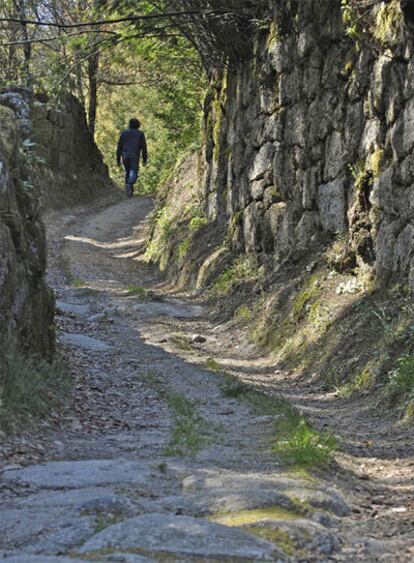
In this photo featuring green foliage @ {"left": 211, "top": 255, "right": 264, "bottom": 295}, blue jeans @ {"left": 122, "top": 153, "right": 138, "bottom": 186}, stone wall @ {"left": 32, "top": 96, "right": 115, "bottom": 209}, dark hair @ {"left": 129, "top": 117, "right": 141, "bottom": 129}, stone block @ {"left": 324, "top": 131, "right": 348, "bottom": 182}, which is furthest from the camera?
stone wall @ {"left": 32, "top": 96, "right": 115, "bottom": 209}

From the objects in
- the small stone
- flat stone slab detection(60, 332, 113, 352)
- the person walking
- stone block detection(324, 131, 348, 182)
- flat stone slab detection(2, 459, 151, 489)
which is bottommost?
the small stone

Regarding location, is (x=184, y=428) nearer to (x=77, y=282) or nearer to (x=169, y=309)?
(x=169, y=309)

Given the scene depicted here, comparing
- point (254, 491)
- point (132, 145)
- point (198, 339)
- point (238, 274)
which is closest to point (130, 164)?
point (132, 145)

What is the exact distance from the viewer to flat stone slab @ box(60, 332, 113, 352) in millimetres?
10430

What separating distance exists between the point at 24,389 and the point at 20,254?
167 cm

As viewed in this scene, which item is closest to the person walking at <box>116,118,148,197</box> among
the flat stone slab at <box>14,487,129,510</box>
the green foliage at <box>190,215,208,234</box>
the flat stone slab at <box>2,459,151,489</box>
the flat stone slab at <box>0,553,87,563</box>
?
the green foliage at <box>190,215,208,234</box>

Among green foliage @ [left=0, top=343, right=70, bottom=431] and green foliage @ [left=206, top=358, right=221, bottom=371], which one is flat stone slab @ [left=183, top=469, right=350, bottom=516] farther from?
green foliage @ [left=206, top=358, right=221, bottom=371]

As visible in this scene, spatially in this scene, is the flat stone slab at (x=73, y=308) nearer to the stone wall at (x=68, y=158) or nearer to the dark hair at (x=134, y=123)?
the dark hair at (x=134, y=123)

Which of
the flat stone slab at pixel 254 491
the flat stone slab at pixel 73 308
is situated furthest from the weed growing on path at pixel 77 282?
the flat stone slab at pixel 254 491

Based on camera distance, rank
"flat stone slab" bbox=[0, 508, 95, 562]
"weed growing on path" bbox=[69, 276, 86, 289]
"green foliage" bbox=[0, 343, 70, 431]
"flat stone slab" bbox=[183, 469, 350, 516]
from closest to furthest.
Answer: "flat stone slab" bbox=[0, 508, 95, 562] → "flat stone slab" bbox=[183, 469, 350, 516] → "green foliage" bbox=[0, 343, 70, 431] → "weed growing on path" bbox=[69, 276, 86, 289]

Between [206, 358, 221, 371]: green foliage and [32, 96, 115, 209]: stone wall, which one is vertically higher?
[32, 96, 115, 209]: stone wall

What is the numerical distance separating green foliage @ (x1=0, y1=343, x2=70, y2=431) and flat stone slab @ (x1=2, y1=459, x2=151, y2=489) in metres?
0.85

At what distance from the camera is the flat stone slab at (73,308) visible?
12.9m

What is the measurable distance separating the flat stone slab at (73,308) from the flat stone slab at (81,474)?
7670 mm
